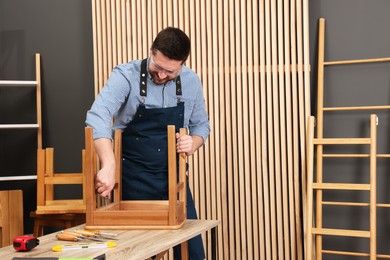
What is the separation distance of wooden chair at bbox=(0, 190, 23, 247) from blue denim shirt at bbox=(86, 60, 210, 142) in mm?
1195

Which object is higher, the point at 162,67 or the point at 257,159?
the point at 162,67

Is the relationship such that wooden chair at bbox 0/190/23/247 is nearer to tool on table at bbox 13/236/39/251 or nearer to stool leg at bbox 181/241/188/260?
stool leg at bbox 181/241/188/260

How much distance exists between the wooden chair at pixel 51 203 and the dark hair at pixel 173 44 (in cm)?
197

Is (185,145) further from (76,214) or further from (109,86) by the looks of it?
(76,214)

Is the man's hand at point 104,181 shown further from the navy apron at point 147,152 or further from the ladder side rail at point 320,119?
the ladder side rail at point 320,119

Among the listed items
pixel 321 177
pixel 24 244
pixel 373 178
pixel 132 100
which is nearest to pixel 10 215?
pixel 132 100

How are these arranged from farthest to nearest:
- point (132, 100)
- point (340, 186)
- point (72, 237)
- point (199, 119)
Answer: point (340, 186)
point (199, 119)
point (132, 100)
point (72, 237)

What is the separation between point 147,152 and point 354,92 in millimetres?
1965

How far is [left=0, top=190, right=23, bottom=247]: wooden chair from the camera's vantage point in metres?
3.85

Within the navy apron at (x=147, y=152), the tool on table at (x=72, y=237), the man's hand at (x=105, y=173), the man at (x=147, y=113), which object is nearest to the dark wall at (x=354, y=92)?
the man at (x=147, y=113)

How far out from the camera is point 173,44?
2.69 metres

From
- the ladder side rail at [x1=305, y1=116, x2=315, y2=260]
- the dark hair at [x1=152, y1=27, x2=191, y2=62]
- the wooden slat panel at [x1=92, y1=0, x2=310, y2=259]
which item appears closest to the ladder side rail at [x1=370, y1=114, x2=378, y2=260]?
the ladder side rail at [x1=305, y1=116, x2=315, y2=260]

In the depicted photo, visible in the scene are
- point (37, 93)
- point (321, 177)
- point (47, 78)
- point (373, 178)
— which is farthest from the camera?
point (47, 78)

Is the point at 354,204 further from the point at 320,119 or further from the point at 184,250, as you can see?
the point at 184,250
